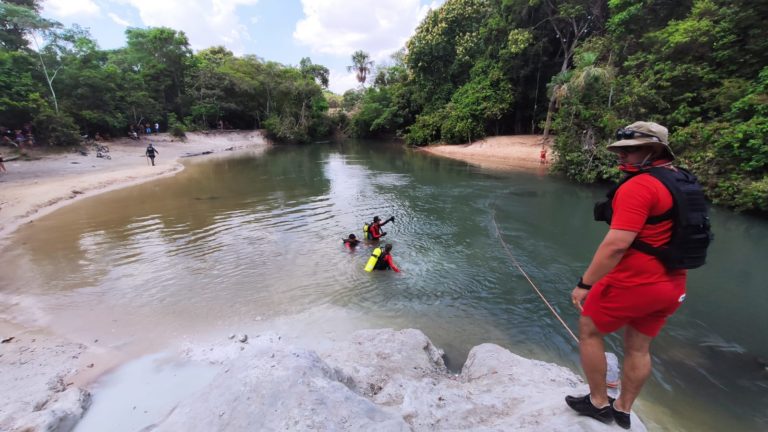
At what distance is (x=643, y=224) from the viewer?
2.10 meters

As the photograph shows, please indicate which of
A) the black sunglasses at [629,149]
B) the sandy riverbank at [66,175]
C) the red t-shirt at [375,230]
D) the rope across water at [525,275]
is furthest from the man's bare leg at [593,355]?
the sandy riverbank at [66,175]

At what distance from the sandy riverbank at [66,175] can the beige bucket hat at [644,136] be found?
15130mm

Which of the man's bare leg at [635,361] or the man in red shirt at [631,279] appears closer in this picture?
the man in red shirt at [631,279]

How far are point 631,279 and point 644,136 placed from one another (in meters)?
0.95

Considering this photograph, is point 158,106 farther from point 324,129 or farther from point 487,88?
point 487,88

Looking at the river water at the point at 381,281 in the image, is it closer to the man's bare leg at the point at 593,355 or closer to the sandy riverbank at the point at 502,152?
the man's bare leg at the point at 593,355

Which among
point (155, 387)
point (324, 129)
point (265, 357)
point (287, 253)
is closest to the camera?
point (265, 357)

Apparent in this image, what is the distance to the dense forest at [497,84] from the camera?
41.4ft

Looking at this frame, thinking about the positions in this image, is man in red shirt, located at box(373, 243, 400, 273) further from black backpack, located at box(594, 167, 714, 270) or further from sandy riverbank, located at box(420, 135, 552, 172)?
sandy riverbank, located at box(420, 135, 552, 172)

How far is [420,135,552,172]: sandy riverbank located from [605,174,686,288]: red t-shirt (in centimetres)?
2311

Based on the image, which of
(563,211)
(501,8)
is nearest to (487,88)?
(501,8)

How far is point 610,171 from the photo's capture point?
654 inches

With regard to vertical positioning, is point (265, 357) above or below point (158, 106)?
below

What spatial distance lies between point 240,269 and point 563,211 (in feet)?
39.7
